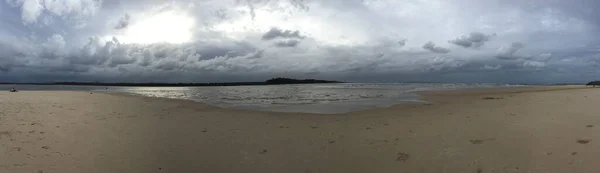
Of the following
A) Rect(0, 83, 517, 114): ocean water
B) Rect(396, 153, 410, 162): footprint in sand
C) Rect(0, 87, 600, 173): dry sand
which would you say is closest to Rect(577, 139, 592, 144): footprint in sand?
Rect(0, 87, 600, 173): dry sand

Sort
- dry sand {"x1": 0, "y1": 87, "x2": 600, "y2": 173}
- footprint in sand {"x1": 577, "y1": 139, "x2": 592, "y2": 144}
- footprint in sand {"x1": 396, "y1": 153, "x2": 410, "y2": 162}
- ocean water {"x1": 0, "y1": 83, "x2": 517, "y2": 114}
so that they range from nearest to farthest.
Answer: dry sand {"x1": 0, "y1": 87, "x2": 600, "y2": 173} < footprint in sand {"x1": 396, "y1": 153, "x2": 410, "y2": 162} < footprint in sand {"x1": 577, "y1": 139, "x2": 592, "y2": 144} < ocean water {"x1": 0, "y1": 83, "x2": 517, "y2": 114}

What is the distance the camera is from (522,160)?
6328 millimetres

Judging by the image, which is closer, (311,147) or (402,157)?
(402,157)

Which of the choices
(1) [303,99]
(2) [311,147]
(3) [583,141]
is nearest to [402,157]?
(2) [311,147]

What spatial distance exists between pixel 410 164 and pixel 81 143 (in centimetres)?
845

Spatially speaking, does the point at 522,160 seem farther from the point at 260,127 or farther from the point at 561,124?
the point at 260,127

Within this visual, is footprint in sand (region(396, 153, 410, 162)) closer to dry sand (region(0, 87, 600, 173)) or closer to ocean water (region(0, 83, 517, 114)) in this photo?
dry sand (region(0, 87, 600, 173))

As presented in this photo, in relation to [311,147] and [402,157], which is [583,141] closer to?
[402,157]

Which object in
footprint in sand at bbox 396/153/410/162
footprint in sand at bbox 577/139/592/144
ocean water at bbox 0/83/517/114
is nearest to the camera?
footprint in sand at bbox 396/153/410/162

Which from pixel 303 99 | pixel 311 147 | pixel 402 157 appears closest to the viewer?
pixel 402 157

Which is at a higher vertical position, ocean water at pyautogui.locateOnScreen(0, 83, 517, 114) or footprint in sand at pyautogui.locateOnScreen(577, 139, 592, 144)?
footprint in sand at pyautogui.locateOnScreen(577, 139, 592, 144)

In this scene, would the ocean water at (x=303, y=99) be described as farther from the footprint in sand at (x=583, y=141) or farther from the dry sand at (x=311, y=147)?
the footprint in sand at (x=583, y=141)

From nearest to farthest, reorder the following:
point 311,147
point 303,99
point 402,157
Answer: point 402,157 → point 311,147 → point 303,99

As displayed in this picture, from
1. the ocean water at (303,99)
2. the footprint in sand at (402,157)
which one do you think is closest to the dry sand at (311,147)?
the footprint in sand at (402,157)
